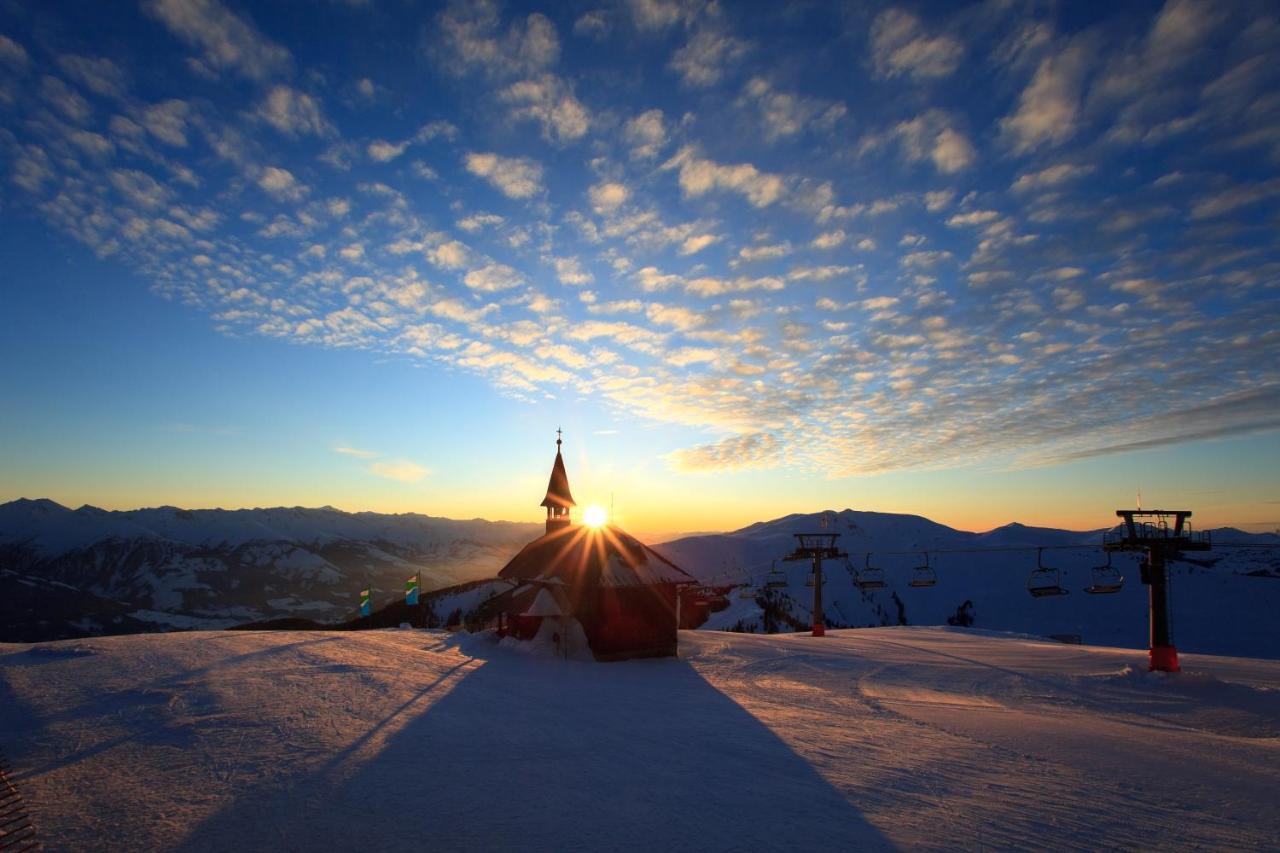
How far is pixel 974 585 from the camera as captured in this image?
14738cm

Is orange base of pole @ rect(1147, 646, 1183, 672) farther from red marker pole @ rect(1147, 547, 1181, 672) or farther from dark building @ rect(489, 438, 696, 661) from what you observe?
dark building @ rect(489, 438, 696, 661)

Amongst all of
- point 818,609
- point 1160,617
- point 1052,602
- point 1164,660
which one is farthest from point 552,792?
point 1052,602

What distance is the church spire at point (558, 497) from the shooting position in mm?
42844

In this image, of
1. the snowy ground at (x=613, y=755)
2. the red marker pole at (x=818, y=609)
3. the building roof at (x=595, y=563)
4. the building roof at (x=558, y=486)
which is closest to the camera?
the snowy ground at (x=613, y=755)

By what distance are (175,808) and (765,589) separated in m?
33.0

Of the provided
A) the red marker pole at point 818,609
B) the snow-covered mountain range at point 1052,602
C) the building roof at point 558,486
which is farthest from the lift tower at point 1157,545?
the snow-covered mountain range at point 1052,602

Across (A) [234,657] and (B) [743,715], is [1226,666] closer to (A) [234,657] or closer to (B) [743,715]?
(B) [743,715]

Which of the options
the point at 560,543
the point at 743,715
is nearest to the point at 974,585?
the point at 560,543

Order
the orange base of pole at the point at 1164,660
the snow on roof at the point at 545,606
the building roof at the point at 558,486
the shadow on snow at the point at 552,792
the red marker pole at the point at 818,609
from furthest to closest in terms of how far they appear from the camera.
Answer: the building roof at the point at 558,486
the red marker pole at the point at 818,609
the snow on roof at the point at 545,606
the orange base of pole at the point at 1164,660
the shadow on snow at the point at 552,792

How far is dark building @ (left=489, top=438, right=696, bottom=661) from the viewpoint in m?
28.8

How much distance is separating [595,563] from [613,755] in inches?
703

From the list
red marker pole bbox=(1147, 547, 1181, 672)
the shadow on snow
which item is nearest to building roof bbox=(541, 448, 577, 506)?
the shadow on snow

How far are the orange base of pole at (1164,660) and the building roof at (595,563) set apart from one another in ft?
62.6

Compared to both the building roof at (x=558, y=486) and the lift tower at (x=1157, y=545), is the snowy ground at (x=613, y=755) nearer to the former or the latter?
the lift tower at (x=1157, y=545)
